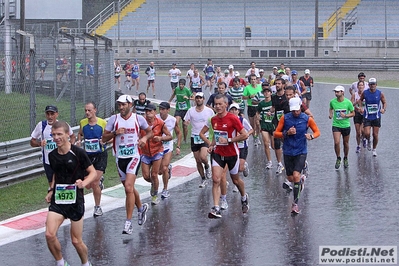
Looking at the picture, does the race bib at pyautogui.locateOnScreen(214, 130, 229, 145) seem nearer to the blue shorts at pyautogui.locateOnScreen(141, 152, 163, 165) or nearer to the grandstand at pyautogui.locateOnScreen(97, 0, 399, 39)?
the blue shorts at pyautogui.locateOnScreen(141, 152, 163, 165)

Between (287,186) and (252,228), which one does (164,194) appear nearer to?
(287,186)

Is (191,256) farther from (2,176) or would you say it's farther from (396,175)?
(396,175)

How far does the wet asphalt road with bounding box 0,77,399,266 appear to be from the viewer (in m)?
9.89

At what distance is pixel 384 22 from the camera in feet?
188

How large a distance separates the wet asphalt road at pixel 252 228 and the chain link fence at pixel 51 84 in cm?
432

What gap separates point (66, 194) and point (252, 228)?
136 inches

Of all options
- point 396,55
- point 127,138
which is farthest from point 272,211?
point 396,55

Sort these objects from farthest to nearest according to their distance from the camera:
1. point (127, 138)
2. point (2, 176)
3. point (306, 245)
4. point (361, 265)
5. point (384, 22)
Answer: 1. point (384, 22)
2. point (2, 176)
3. point (127, 138)
4. point (306, 245)
5. point (361, 265)

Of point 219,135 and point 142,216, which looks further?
point 219,135

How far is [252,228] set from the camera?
37.4 feet

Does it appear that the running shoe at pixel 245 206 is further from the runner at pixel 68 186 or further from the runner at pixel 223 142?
the runner at pixel 68 186

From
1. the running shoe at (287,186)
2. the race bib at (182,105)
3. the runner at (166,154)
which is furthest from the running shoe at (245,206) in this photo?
the race bib at (182,105)

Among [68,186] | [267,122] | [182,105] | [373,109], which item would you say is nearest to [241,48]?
[182,105]

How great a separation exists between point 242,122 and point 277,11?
4840cm
